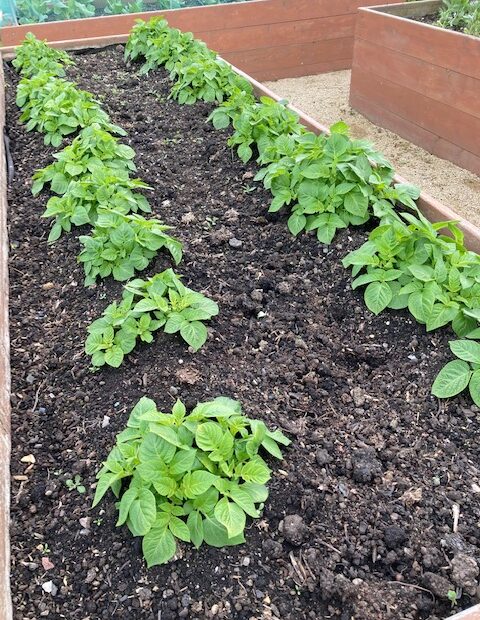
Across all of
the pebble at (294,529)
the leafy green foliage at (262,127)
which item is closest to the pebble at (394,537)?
the pebble at (294,529)

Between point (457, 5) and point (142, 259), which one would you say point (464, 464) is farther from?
point (457, 5)

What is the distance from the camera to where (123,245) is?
251 centimetres

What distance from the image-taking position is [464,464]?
5.93 ft

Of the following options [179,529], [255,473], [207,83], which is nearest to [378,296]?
[255,473]

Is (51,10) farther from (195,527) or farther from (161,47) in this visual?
(195,527)

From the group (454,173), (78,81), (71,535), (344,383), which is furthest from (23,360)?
(454,173)

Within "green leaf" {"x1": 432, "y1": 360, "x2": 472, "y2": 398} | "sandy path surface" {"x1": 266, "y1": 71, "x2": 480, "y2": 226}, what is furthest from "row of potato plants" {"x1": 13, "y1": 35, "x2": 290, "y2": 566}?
"sandy path surface" {"x1": 266, "y1": 71, "x2": 480, "y2": 226}

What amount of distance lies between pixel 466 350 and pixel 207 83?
9.54ft

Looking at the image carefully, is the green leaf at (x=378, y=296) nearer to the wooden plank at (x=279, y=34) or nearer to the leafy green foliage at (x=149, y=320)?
the leafy green foliage at (x=149, y=320)

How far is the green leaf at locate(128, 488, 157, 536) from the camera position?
1.51 metres

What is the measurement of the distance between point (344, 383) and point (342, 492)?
48cm

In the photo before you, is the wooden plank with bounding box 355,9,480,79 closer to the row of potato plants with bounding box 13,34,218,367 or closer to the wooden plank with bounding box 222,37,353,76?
the wooden plank with bounding box 222,37,353,76

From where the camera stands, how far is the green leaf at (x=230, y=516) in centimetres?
150

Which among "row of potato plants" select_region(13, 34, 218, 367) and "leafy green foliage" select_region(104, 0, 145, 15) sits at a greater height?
"leafy green foliage" select_region(104, 0, 145, 15)
